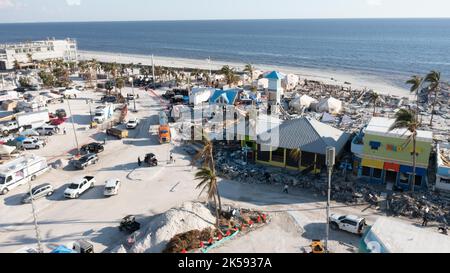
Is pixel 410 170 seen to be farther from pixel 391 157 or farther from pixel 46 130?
pixel 46 130

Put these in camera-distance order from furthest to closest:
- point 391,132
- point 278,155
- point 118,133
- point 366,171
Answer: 1. point 118,133
2. point 278,155
3. point 366,171
4. point 391,132

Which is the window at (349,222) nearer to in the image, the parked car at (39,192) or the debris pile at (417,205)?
the debris pile at (417,205)

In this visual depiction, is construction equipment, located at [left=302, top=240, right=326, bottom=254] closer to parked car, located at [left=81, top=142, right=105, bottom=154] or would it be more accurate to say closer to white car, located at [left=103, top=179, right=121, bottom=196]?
white car, located at [left=103, top=179, right=121, bottom=196]

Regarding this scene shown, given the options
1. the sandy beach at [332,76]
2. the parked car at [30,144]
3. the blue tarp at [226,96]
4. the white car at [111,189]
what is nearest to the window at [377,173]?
the white car at [111,189]

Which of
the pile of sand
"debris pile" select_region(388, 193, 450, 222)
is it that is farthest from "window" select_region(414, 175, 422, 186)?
the pile of sand

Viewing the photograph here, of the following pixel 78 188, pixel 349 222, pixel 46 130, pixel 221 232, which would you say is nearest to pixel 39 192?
pixel 78 188
